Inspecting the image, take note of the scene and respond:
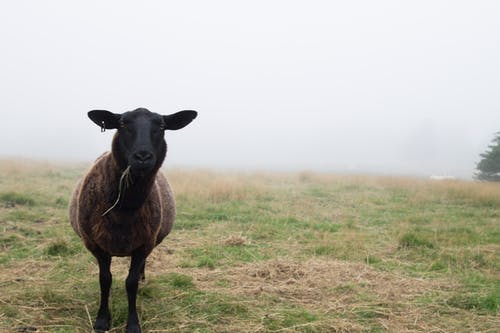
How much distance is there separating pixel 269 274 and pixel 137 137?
368 centimetres

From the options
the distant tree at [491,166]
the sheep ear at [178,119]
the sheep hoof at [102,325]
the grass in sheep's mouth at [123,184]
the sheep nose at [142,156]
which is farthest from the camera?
the distant tree at [491,166]

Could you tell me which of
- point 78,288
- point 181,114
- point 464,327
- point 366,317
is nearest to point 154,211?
point 181,114

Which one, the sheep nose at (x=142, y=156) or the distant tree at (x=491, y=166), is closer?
the sheep nose at (x=142, y=156)

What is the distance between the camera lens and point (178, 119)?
520 cm

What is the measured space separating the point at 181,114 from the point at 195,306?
2.63 metres

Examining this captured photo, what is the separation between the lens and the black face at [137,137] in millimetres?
4238

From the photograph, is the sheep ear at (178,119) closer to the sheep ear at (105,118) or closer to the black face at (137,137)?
the black face at (137,137)

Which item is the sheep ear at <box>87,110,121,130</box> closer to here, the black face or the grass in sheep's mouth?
the black face

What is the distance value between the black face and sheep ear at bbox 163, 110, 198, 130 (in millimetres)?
128

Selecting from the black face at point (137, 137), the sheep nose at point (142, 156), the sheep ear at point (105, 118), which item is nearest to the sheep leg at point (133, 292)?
the black face at point (137, 137)

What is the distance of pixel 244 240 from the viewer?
9.23 meters

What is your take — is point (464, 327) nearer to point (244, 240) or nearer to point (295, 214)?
point (244, 240)

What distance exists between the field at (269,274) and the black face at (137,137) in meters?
2.08

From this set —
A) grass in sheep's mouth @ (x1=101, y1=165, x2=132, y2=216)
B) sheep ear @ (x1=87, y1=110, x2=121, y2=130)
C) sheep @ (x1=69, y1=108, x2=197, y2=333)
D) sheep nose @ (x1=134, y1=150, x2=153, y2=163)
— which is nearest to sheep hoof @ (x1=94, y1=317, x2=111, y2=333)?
sheep @ (x1=69, y1=108, x2=197, y2=333)
